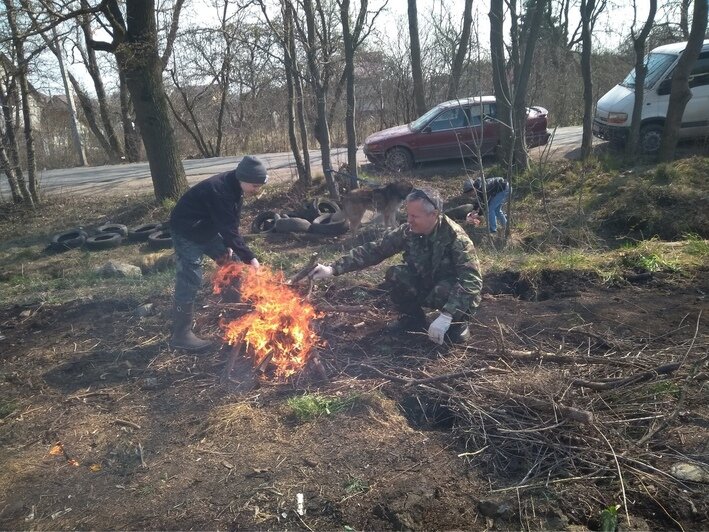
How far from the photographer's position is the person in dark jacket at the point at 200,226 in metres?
4.56

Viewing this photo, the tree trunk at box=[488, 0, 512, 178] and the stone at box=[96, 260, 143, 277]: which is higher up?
the tree trunk at box=[488, 0, 512, 178]

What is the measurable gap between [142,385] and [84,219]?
28.5 feet

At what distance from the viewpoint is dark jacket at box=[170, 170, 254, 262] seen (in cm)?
459

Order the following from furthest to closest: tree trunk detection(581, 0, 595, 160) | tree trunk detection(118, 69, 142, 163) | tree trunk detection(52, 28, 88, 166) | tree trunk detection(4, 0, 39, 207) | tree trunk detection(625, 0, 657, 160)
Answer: tree trunk detection(118, 69, 142, 163), tree trunk detection(52, 28, 88, 166), tree trunk detection(581, 0, 595, 160), tree trunk detection(625, 0, 657, 160), tree trunk detection(4, 0, 39, 207)

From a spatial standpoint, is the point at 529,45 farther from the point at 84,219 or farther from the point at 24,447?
the point at 84,219

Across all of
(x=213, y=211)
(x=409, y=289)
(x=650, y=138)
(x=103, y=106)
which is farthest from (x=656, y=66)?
(x=103, y=106)

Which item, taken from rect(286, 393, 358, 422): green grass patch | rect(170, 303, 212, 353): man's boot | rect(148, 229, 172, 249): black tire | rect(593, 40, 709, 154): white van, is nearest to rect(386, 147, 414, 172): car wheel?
rect(593, 40, 709, 154): white van

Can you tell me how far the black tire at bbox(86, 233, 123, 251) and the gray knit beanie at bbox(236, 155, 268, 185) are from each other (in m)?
5.73

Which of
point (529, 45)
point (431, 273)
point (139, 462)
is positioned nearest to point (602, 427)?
point (431, 273)

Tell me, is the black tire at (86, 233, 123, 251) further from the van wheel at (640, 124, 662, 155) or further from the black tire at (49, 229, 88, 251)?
the van wheel at (640, 124, 662, 155)

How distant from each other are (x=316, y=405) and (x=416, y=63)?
15.3 meters

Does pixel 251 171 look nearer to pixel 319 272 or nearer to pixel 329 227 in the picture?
pixel 319 272

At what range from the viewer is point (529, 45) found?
8.48 m

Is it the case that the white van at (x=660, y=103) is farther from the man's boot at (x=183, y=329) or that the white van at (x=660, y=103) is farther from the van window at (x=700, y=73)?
the man's boot at (x=183, y=329)
